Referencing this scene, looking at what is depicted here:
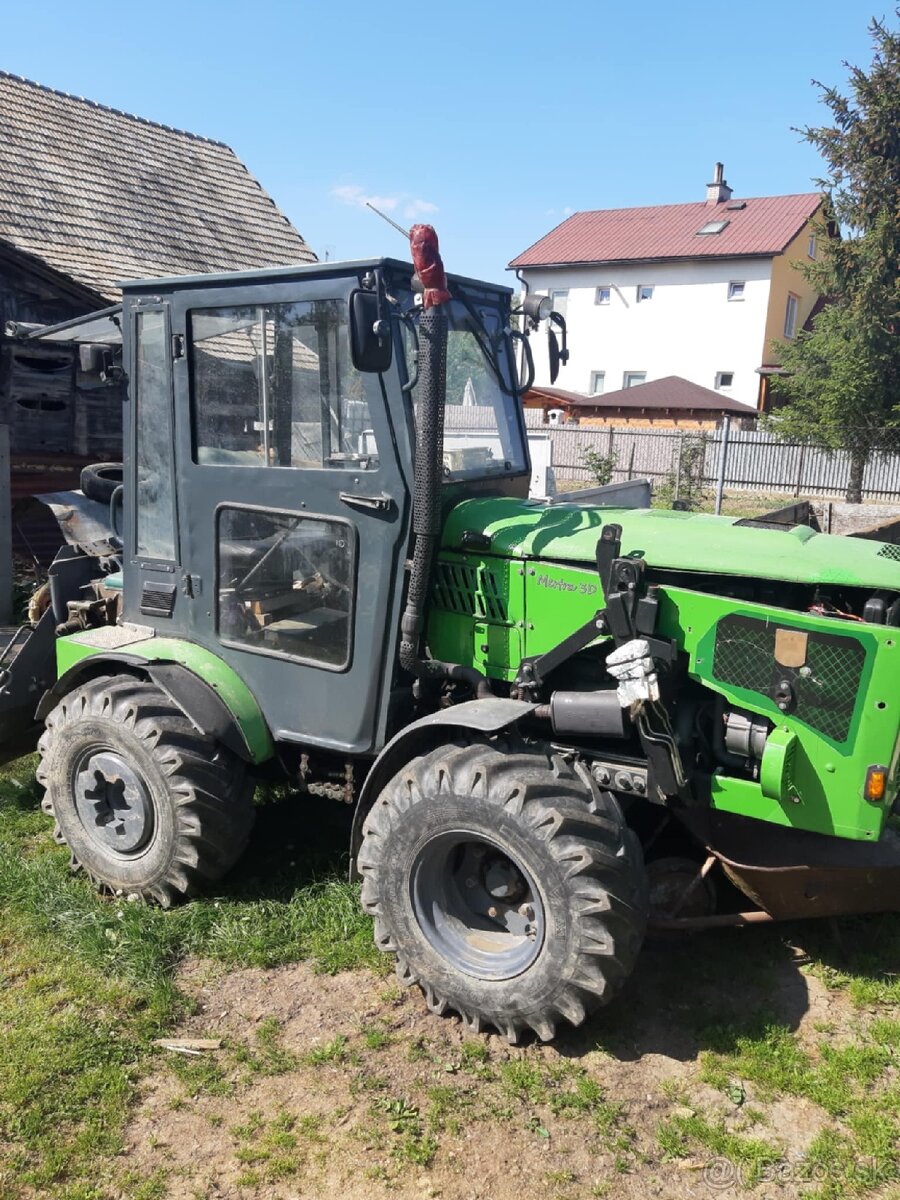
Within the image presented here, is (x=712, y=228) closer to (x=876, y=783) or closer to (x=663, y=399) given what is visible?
(x=663, y=399)

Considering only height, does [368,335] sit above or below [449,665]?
above

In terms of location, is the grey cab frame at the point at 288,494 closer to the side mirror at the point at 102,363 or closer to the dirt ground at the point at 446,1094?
the side mirror at the point at 102,363

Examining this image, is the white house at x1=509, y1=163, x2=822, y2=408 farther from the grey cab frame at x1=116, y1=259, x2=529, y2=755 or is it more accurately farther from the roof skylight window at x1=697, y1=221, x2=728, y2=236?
the grey cab frame at x1=116, y1=259, x2=529, y2=755

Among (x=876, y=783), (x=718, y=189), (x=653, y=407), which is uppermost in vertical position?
(x=718, y=189)

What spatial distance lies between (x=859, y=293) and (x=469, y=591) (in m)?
20.2

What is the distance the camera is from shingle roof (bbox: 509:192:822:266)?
1348 inches

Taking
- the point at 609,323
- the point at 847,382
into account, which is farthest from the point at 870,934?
the point at 609,323

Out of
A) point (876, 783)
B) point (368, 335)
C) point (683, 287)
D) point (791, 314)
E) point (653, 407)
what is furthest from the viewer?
point (791, 314)

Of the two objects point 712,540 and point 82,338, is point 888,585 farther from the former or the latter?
point 82,338

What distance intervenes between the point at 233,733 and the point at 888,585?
8.88 feet

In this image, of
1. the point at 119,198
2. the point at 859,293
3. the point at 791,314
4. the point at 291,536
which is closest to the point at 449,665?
the point at 291,536

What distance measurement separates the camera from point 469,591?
3.98 metres

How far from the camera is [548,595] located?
3.79 m

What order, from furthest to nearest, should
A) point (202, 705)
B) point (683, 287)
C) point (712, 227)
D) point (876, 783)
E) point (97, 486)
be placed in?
point (712, 227), point (683, 287), point (97, 486), point (202, 705), point (876, 783)
